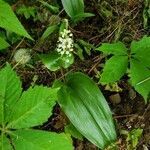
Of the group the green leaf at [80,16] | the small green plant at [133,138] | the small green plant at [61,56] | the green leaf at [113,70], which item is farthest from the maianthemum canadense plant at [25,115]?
the green leaf at [80,16]

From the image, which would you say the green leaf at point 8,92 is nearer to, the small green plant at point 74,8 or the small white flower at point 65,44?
the small white flower at point 65,44

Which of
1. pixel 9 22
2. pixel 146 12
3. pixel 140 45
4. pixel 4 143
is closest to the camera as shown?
pixel 4 143

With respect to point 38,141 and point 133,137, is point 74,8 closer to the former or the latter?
point 133,137

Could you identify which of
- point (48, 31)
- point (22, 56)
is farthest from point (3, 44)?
point (48, 31)

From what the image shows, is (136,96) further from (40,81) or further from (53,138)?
(53,138)

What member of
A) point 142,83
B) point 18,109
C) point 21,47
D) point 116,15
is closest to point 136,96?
point 142,83

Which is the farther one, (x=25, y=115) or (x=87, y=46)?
(x=87, y=46)
